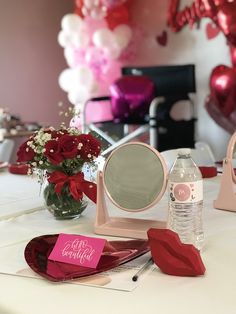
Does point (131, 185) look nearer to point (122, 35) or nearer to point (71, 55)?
point (122, 35)

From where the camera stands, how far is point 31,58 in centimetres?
543

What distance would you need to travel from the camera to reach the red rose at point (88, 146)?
1.42 m

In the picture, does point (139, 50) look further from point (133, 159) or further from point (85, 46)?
point (133, 159)

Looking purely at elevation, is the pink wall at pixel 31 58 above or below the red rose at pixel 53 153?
above

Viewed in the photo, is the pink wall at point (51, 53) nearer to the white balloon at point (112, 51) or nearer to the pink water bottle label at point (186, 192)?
the white balloon at point (112, 51)

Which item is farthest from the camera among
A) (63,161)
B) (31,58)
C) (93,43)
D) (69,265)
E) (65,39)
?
(31,58)

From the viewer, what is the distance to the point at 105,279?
100 centimetres

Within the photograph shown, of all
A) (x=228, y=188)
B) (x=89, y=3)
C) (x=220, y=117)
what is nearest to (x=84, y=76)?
(x=89, y=3)

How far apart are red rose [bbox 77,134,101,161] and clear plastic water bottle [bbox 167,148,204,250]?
0.33 meters

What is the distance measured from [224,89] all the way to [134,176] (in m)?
2.55

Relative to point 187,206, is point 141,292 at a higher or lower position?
lower

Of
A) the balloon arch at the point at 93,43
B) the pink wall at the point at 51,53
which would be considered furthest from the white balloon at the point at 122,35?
the pink wall at the point at 51,53

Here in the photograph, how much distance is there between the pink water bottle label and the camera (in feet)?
3.73

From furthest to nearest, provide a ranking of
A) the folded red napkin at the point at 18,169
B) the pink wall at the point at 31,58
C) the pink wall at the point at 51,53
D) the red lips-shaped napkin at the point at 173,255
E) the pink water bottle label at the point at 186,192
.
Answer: the pink wall at the point at 31,58 < the pink wall at the point at 51,53 < the folded red napkin at the point at 18,169 < the pink water bottle label at the point at 186,192 < the red lips-shaped napkin at the point at 173,255
